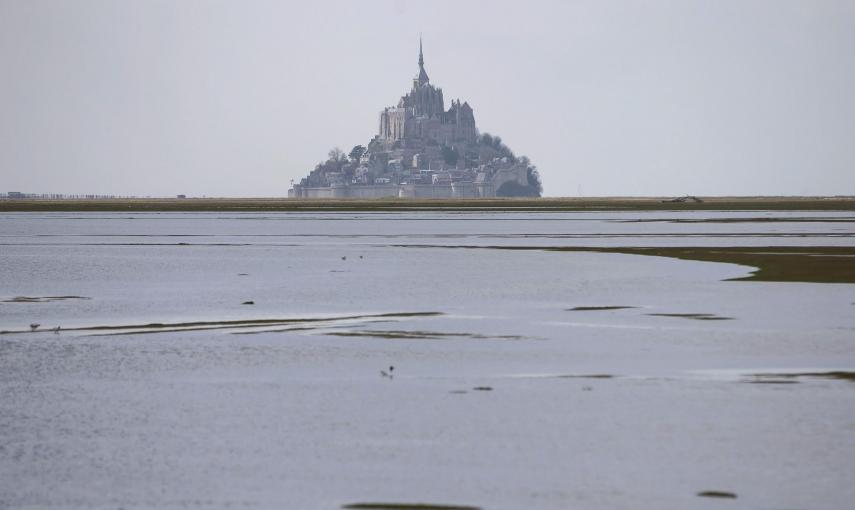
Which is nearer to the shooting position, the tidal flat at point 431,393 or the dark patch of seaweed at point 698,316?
the tidal flat at point 431,393

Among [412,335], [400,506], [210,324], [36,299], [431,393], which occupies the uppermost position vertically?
[400,506]

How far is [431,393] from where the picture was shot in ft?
58.2

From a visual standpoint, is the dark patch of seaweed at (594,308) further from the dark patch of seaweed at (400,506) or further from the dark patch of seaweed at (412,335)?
the dark patch of seaweed at (400,506)

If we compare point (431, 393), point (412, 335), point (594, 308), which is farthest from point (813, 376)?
point (594, 308)

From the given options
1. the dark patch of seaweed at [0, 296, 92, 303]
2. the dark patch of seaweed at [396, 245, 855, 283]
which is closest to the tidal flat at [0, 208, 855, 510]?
the dark patch of seaweed at [0, 296, 92, 303]

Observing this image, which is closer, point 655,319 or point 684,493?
point 684,493

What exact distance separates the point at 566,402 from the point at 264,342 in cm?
849

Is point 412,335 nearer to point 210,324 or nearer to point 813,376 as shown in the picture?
point 210,324

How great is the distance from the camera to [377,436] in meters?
14.7

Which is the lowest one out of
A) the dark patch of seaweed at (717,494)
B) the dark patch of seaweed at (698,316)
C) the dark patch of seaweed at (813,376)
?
the dark patch of seaweed at (698,316)

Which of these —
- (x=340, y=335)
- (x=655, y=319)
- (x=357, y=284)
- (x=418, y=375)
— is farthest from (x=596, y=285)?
(x=418, y=375)

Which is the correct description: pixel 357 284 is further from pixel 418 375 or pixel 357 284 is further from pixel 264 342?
pixel 418 375

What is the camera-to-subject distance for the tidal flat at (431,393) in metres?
12.4

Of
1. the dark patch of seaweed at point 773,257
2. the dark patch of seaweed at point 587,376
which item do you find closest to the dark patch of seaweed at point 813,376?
the dark patch of seaweed at point 587,376
